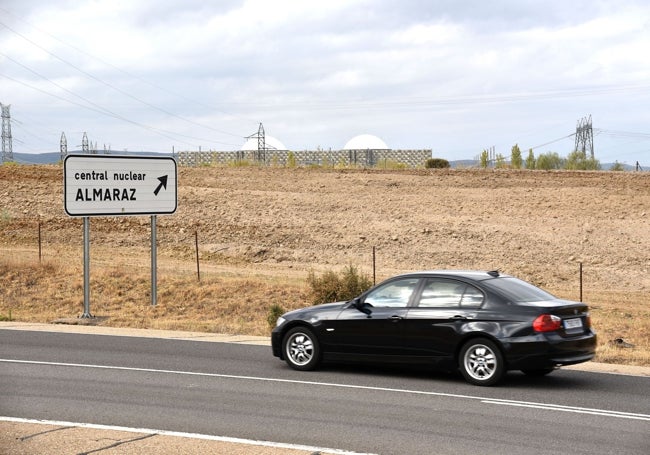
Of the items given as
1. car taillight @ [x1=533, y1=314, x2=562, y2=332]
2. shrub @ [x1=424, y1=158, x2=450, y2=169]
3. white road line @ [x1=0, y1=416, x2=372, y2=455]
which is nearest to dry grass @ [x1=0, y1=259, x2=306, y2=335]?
car taillight @ [x1=533, y1=314, x2=562, y2=332]

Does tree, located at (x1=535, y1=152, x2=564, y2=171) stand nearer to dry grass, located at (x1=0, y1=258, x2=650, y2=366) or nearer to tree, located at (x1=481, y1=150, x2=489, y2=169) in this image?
tree, located at (x1=481, y1=150, x2=489, y2=169)

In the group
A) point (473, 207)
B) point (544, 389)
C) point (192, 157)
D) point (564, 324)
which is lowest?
point (544, 389)

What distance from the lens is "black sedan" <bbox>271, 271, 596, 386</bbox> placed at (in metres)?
12.4

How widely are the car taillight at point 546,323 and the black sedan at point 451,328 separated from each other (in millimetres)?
13

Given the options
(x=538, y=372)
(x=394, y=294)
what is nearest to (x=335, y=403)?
(x=394, y=294)

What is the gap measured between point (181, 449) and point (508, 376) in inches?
239

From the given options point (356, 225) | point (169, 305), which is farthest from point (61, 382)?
point (356, 225)

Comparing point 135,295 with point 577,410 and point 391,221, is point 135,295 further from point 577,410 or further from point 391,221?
point 577,410

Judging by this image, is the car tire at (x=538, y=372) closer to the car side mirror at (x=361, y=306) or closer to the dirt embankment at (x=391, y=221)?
the car side mirror at (x=361, y=306)

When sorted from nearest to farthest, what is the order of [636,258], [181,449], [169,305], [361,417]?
[181,449] → [361,417] → [169,305] → [636,258]

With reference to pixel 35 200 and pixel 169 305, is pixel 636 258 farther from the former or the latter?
pixel 35 200

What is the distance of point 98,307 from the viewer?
28234 millimetres

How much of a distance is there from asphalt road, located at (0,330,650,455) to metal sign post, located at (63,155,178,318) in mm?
7957

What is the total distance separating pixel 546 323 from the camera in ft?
40.6
